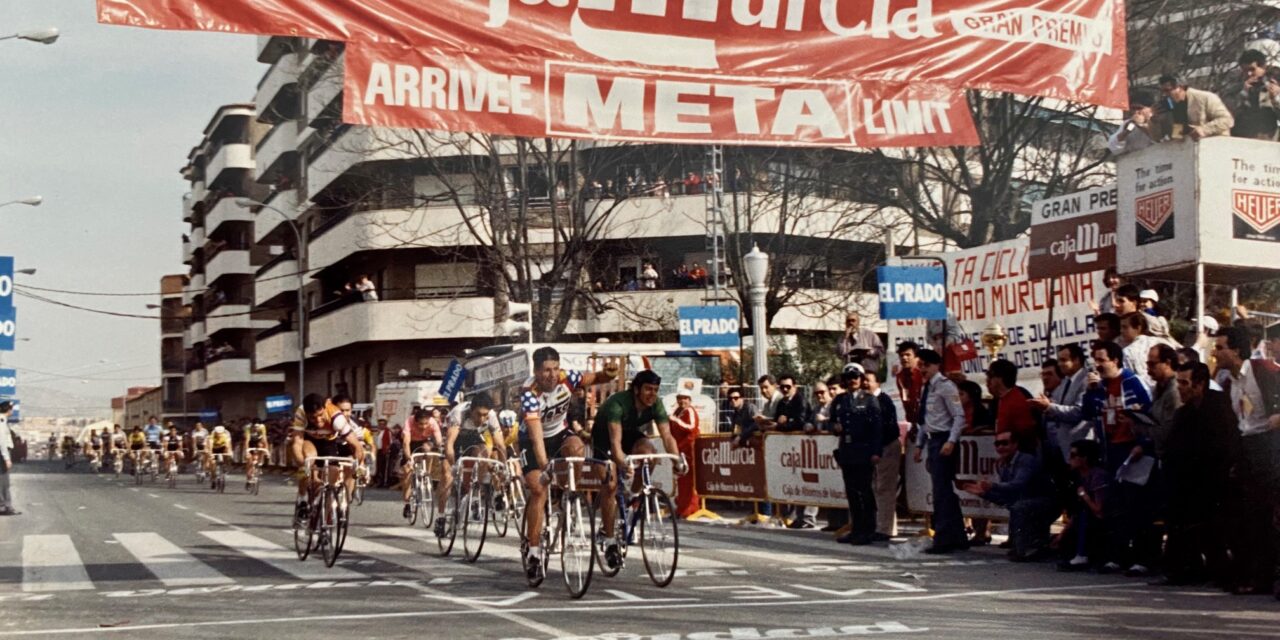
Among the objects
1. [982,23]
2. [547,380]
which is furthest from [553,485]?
[982,23]

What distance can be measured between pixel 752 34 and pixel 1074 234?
11.4 metres

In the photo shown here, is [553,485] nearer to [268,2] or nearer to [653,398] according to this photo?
[653,398]

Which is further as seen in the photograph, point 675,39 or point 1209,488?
point 1209,488

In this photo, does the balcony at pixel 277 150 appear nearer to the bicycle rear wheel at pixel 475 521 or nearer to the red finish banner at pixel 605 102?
the bicycle rear wheel at pixel 475 521

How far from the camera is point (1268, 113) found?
52.1 feet

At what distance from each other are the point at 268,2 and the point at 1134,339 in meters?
9.05

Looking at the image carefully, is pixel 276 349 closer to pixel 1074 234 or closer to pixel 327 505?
pixel 1074 234

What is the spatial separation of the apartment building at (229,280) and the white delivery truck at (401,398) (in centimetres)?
3913

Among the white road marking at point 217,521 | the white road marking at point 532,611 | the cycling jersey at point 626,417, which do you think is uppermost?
the cycling jersey at point 626,417

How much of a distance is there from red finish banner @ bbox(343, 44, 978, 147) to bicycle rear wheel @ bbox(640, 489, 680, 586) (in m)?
4.41

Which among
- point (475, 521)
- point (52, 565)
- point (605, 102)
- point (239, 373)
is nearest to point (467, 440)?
point (475, 521)

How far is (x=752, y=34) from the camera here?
8.53 m

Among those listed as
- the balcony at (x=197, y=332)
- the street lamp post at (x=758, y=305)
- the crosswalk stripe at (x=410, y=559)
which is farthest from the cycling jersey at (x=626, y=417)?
the balcony at (x=197, y=332)

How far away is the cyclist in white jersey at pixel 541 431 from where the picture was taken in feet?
42.7
